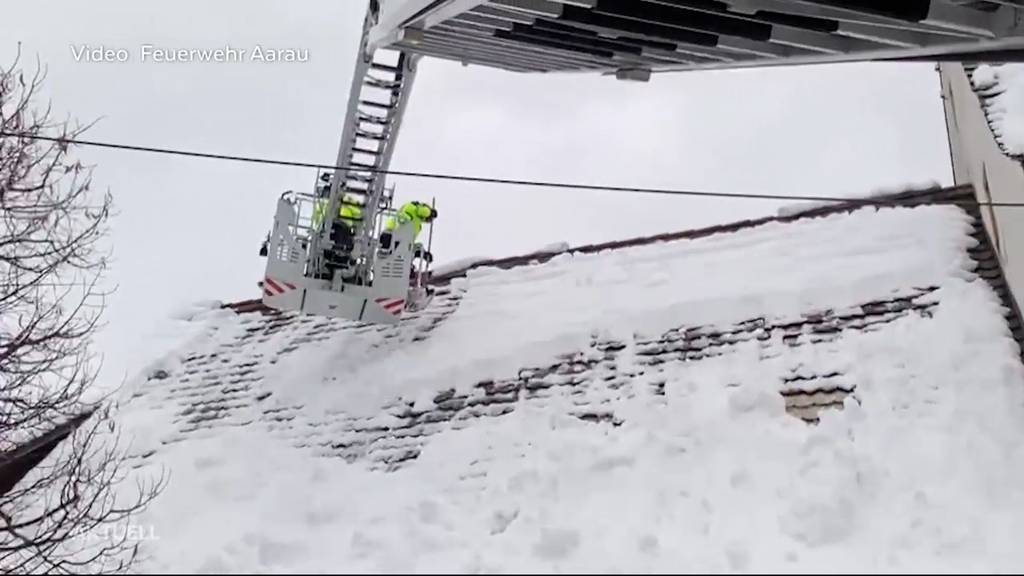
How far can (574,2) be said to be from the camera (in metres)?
5.53

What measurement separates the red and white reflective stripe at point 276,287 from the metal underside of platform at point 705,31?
234 centimetres

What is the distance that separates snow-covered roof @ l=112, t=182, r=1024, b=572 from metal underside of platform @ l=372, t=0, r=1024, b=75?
1.86m

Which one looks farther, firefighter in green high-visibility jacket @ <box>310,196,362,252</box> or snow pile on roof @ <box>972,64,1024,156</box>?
firefighter in green high-visibility jacket @ <box>310,196,362,252</box>

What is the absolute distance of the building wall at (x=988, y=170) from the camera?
19.7 feet

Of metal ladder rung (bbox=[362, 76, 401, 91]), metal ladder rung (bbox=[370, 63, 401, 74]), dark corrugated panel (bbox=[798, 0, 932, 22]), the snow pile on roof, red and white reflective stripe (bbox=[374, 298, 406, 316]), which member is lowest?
red and white reflective stripe (bbox=[374, 298, 406, 316])

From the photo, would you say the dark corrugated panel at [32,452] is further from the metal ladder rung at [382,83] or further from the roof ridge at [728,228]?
the metal ladder rung at [382,83]

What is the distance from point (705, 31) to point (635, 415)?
2513 millimetres

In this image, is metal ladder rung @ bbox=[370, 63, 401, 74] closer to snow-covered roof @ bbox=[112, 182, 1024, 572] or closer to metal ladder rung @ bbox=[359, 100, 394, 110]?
metal ladder rung @ bbox=[359, 100, 394, 110]

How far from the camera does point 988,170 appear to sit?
6926 millimetres

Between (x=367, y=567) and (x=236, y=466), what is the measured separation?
2190 millimetres

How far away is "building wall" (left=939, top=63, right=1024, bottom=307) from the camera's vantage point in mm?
6016

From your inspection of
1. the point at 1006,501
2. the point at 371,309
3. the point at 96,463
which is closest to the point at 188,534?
the point at 1006,501

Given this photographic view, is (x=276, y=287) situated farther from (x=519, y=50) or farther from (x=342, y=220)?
(x=519, y=50)

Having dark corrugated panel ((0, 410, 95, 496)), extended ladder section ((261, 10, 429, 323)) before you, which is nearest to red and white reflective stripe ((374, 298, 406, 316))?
extended ladder section ((261, 10, 429, 323))
